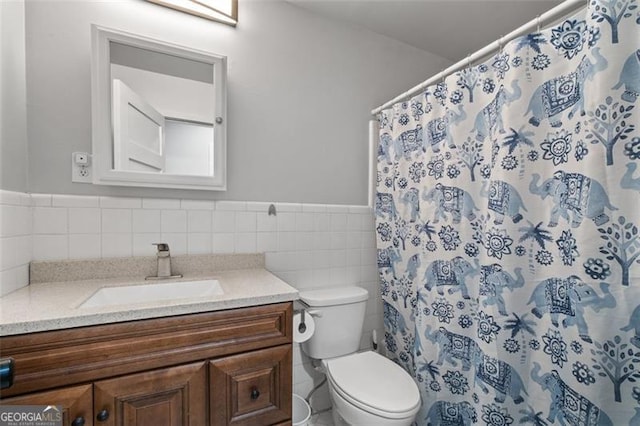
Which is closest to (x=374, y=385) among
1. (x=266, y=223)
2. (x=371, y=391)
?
(x=371, y=391)

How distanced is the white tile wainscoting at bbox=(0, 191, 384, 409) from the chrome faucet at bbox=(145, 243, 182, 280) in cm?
9

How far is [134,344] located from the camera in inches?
33.8

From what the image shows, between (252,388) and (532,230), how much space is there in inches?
45.3

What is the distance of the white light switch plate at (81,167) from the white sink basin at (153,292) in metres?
0.49

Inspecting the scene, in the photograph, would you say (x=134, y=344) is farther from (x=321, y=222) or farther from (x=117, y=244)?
(x=321, y=222)

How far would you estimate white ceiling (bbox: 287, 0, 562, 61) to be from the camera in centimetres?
162

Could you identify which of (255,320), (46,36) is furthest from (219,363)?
(46,36)

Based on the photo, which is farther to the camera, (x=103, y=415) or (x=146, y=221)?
(x=146, y=221)

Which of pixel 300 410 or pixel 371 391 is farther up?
pixel 371 391

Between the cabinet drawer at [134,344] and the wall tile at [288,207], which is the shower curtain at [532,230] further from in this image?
the cabinet drawer at [134,344]

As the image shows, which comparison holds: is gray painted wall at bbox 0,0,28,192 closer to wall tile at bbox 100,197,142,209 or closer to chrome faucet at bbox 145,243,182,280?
wall tile at bbox 100,197,142,209

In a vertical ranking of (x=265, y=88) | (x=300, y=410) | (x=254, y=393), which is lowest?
(x=300, y=410)

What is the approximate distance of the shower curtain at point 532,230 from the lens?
0.81 meters

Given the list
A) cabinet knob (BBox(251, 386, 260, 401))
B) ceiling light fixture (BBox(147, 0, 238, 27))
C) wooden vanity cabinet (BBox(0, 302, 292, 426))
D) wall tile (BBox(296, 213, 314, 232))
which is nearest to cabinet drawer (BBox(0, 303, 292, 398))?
wooden vanity cabinet (BBox(0, 302, 292, 426))
